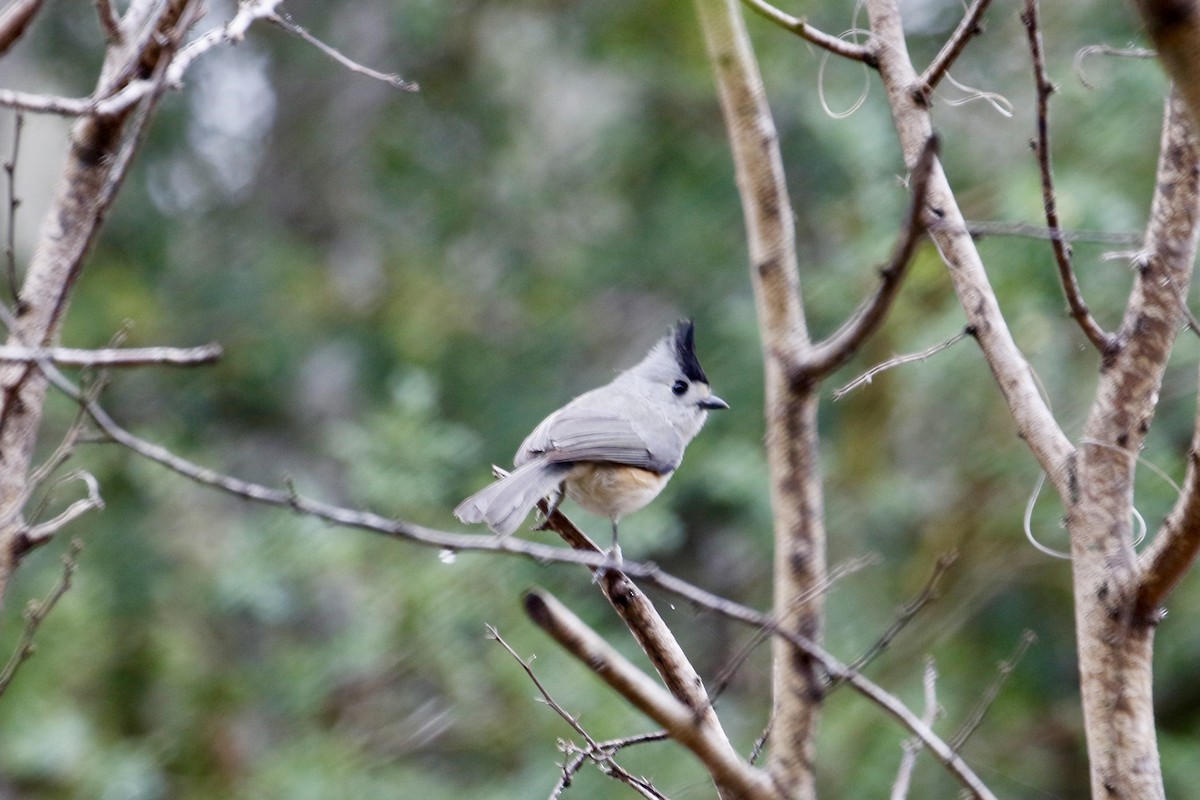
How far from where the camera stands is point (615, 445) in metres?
2.65

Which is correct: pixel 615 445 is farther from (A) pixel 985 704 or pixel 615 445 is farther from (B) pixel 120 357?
(B) pixel 120 357

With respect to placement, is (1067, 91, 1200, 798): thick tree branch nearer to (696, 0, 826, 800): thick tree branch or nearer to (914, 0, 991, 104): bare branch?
(914, 0, 991, 104): bare branch

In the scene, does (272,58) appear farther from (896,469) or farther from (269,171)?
(896,469)

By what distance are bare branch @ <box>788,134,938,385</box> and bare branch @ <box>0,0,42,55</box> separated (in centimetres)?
125

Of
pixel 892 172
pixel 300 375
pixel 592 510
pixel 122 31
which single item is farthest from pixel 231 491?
pixel 300 375

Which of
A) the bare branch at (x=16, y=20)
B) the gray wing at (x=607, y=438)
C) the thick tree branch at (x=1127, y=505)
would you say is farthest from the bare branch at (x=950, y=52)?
the bare branch at (x=16, y=20)

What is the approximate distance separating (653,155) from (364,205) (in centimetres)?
162

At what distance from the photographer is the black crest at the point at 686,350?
293cm

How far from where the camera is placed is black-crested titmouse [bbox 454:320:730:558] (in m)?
2.34

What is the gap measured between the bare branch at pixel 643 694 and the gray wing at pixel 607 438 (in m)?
1.38

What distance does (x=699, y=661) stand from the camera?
5195 millimetres

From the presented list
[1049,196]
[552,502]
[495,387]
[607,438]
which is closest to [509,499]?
[552,502]

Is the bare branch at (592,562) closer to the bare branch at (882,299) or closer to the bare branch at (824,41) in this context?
the bare branch at (882,299)

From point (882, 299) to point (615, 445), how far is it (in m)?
1.58
